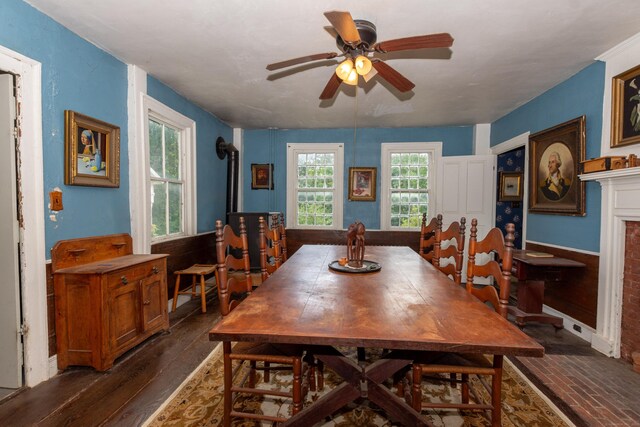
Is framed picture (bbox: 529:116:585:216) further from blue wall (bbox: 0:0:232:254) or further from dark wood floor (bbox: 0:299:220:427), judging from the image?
blue wall (bbox: 0:0:232:254)

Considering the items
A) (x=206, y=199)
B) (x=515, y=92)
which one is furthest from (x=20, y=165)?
(x=515, y=92)

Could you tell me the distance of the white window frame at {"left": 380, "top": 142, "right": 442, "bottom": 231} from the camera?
5379 mm

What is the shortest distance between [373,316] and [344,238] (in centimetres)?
421

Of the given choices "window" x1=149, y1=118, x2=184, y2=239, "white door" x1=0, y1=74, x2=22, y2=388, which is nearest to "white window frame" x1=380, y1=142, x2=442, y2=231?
"window" x1=149, y1=118, x2=184, y2=239

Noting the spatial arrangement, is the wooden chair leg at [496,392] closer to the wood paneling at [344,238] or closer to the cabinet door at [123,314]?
the cabinet door at [123,314]

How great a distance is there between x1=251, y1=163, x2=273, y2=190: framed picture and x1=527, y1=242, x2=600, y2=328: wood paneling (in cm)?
426

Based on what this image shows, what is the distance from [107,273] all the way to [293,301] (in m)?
1.67

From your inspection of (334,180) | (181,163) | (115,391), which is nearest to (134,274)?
(115,391)

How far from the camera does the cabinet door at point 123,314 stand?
236 centimetres

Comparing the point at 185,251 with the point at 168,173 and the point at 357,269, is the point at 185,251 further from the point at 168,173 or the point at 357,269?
the point at 357,269

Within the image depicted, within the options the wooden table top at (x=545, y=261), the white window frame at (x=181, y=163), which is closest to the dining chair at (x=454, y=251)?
the wooden table top at (x=545, y=261)

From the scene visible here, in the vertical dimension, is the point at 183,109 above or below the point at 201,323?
above

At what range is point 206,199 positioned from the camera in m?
4.71

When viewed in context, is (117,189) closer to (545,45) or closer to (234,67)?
(234,67)
